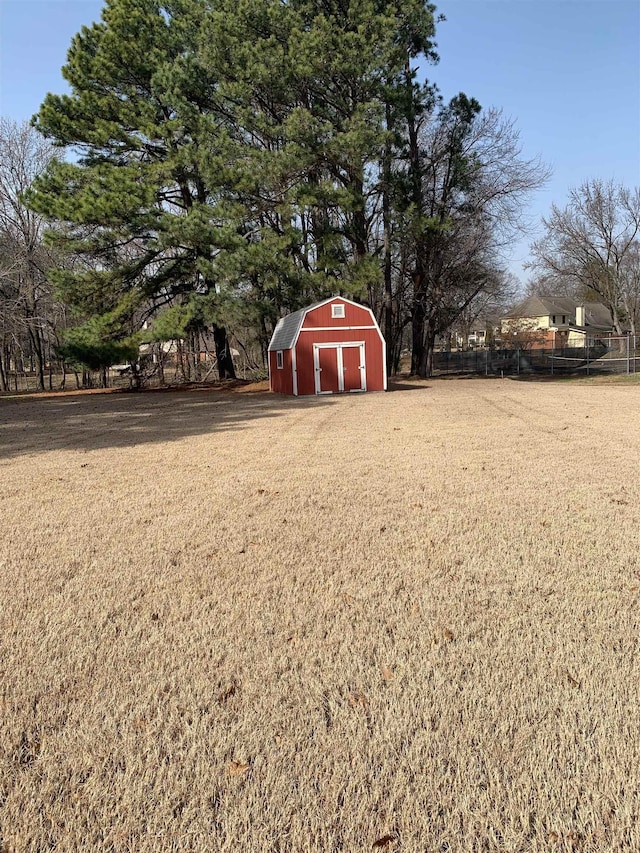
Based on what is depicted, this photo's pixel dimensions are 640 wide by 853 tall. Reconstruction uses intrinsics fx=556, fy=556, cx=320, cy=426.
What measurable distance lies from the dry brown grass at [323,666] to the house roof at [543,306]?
2326 inches

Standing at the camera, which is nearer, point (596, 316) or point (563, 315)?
point (563, 315)

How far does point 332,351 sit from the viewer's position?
21062 mm

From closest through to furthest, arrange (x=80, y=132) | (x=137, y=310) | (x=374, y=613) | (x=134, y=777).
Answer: (x=134, y=777)
(x=374, y=613)
(x=80, y=132)
(x=137, y=310)

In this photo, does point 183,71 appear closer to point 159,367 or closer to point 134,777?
point 159,367

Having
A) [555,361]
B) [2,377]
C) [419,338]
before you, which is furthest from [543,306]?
[2,377]

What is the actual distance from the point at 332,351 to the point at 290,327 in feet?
6.92

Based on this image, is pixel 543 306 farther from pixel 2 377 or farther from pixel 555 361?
pixel 2 377

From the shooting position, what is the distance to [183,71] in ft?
69.4

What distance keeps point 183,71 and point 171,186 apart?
15.3 ft

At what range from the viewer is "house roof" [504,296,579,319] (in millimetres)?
61062

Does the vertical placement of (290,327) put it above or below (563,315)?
below

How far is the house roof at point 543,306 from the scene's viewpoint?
6106 cm

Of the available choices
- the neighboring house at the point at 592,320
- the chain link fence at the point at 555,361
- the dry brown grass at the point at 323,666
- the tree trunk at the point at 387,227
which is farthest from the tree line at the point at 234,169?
the neighboring house at the point at 592,320

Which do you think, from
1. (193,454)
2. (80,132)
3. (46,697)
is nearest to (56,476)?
(193,454)
